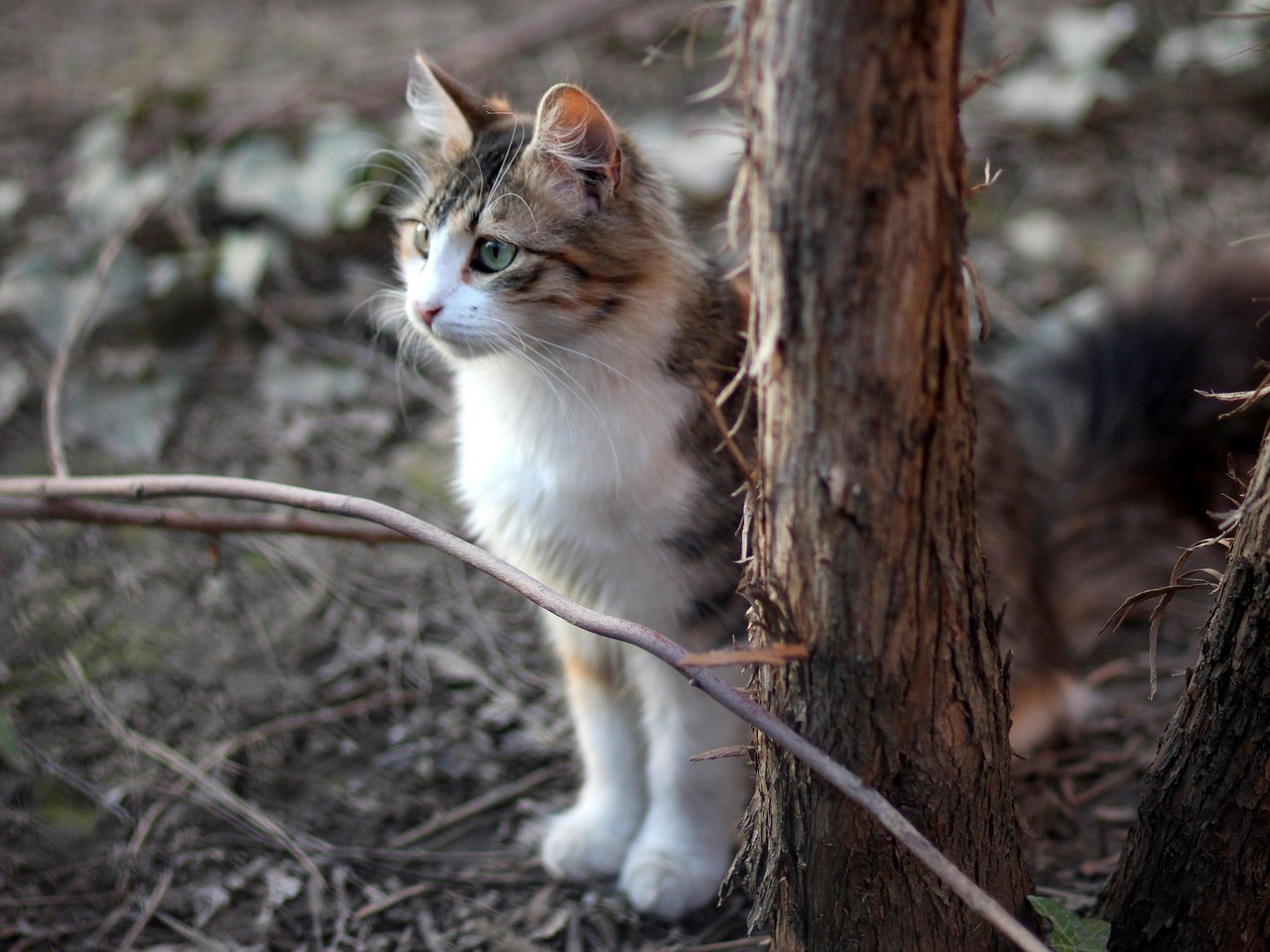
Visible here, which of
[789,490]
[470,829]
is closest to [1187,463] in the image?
[789,490]

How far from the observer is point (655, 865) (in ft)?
6.97

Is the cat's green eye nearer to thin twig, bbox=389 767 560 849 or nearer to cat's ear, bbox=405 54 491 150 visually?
cat's ear, bbox=405 54 491 150

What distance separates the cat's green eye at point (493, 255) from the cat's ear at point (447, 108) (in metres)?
0.27

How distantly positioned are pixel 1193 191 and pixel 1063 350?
1.62 m

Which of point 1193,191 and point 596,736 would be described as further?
point 1193,191

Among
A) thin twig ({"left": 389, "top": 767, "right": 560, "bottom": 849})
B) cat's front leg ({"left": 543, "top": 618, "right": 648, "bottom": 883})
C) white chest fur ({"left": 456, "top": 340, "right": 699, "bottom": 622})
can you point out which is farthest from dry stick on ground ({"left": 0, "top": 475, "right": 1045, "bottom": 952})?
thin twig ({"left": 389, "top": 767, "right": 560, "bottom": 849})

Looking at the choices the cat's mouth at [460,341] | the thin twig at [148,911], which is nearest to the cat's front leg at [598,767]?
the cat's mouth at [460,341]

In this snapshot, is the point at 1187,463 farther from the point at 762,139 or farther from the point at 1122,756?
the point at 762,139

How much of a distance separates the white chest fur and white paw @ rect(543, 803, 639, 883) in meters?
0.55

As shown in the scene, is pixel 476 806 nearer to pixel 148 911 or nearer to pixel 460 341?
pixel 148 911

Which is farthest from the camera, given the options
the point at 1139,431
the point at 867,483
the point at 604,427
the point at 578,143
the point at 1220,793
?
the point at 1139,431

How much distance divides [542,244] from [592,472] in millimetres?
409

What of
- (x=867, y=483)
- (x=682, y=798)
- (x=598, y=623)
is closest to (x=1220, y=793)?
(x=867, y=483)

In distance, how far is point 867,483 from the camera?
49.6 inches
